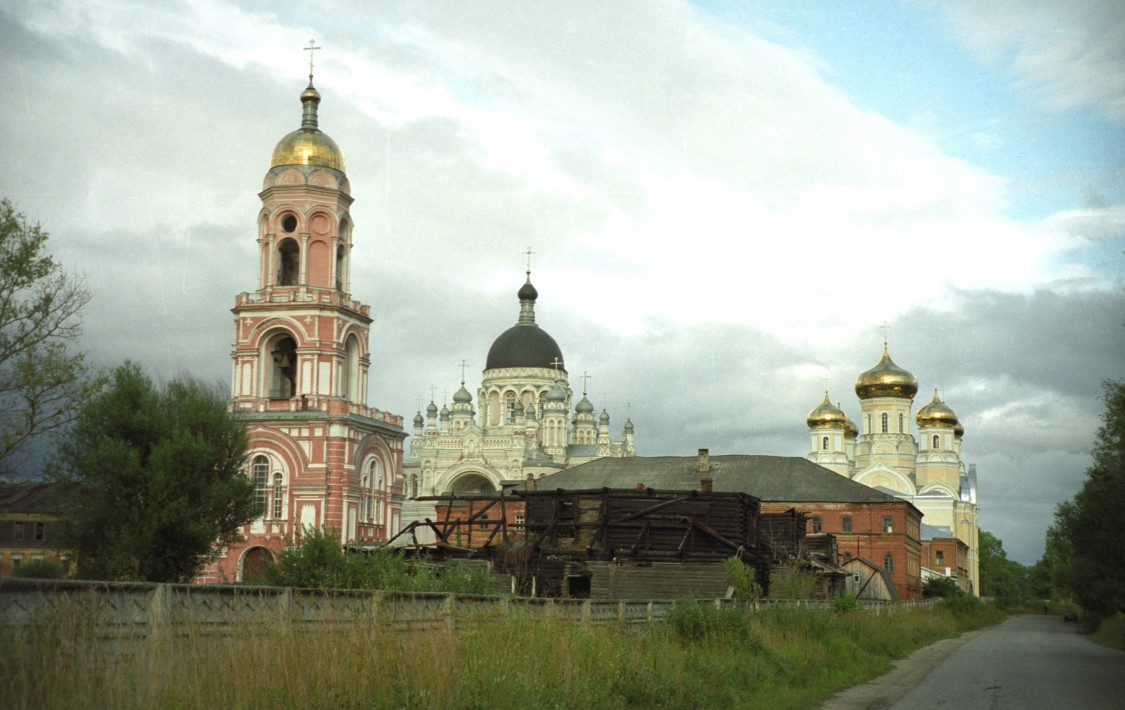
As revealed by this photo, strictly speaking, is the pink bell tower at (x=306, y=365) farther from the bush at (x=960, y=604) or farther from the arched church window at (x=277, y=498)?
the bush at (x=960, y=604)

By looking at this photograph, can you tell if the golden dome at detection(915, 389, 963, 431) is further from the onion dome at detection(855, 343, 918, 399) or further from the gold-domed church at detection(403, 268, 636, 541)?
the gold-domed church at detection(403, 268, 636, 541)

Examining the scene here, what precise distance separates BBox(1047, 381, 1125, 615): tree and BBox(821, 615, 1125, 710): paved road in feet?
13.4

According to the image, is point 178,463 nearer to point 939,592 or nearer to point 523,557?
point 523,557

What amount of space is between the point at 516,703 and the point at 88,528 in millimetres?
29379

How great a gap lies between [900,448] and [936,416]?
14.8 ft

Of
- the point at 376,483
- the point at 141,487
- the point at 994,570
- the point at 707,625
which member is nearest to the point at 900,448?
the point at 994,570

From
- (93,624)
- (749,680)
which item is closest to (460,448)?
(749,680)

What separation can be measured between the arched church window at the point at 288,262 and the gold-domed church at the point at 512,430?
39504 millimetres

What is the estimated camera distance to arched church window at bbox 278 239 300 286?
5981 cm

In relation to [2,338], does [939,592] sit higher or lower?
lower

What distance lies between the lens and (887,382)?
350ft

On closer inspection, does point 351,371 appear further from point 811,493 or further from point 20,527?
point 811,493

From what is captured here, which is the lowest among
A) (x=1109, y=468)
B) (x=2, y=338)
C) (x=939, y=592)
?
(x=939, y=592)

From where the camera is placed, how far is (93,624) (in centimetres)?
814
